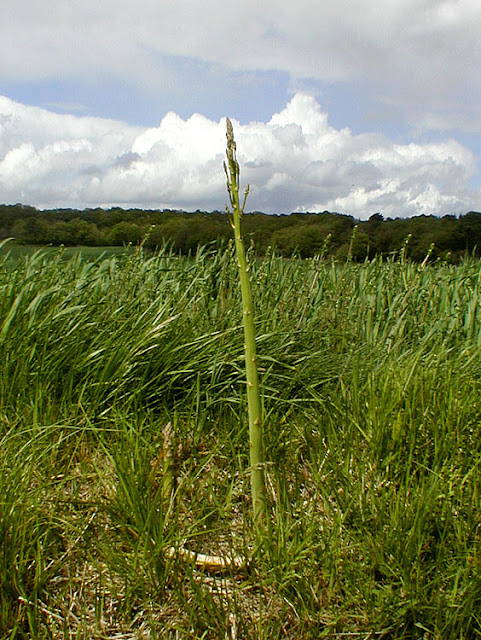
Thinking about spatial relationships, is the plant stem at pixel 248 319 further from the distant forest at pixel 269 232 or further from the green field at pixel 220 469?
the distant forest at pixel 269 232

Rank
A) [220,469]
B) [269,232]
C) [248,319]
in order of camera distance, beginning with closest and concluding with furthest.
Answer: [248,319]
[220,469]
[269,232]

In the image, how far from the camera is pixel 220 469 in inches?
85.0

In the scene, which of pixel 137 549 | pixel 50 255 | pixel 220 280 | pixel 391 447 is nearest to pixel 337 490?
pixel 391 447

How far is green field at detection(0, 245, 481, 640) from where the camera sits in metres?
1.54

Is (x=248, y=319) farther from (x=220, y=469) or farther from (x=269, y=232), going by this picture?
(x=269, y=232)

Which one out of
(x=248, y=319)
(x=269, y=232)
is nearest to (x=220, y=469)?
(x=248, y=319)

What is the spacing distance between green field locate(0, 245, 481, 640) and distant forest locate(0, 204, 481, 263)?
3.18ft

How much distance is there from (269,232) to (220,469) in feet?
9.12

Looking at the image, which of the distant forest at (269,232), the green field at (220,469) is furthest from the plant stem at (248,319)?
the distant forest at (269,232)

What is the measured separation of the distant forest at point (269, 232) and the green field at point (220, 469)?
97cm

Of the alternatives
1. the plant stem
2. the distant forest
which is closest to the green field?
the plant stem

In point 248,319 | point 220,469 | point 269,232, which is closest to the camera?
point 248,319

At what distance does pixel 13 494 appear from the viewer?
5.55 feet

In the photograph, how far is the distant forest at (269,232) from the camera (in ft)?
14.2
